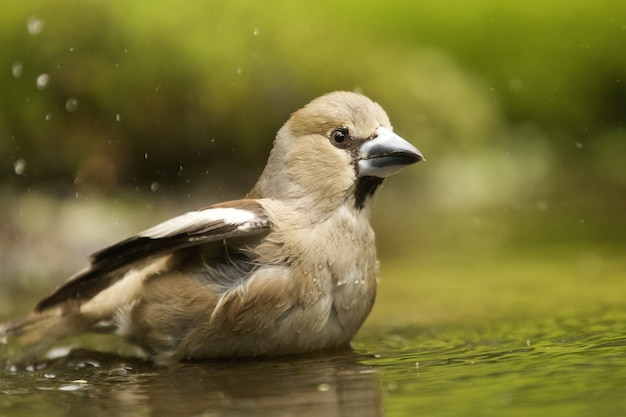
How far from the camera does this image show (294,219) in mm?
5844

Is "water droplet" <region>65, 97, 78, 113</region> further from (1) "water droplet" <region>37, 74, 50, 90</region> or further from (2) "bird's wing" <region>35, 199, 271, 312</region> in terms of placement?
(2) "bird's wing" <region>35, 199, 271, 312</region>

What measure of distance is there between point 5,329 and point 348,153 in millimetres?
2226

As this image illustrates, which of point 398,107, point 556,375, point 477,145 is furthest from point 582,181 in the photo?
point 556,375

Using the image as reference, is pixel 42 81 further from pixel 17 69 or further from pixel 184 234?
pixel 184 234

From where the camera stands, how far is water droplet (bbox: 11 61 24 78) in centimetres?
1133

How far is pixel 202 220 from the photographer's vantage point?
5598mm

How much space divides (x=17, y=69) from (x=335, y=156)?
6.26 m

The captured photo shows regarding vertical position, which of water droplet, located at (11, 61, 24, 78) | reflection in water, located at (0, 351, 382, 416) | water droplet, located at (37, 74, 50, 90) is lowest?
reflection in water, located at (0, 351, 382, 416)

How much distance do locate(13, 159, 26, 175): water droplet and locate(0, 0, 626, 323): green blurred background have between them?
0.04ft

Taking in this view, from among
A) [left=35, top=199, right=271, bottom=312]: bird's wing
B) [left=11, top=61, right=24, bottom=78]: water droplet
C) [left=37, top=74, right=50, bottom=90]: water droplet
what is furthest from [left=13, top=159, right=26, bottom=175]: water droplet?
[left=35, top=199, right=271, bottom=312]: bird's wing

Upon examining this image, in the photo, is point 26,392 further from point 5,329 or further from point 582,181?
point 582,181

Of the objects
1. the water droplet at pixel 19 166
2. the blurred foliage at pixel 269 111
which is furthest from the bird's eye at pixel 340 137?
the water droplet at pixel 19 166

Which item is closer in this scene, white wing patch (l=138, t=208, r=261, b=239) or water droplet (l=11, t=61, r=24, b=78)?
white wing patch (l=138, t=208, r=261, b=239)

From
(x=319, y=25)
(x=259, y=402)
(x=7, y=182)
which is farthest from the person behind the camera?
(x=319, y=25)
